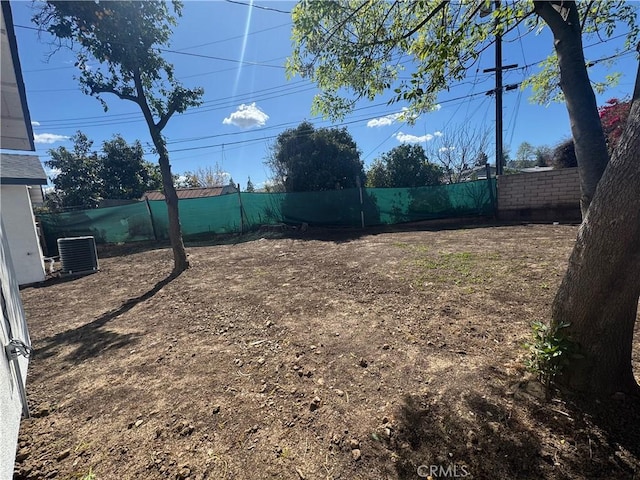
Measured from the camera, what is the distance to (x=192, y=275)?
4.95m

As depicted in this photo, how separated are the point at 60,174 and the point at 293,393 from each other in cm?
2922

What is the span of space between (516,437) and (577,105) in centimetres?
201

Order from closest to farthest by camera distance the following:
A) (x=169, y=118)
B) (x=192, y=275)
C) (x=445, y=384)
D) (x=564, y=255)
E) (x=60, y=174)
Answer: (x=445, y=384) → (x=564, y=255) → (x=192, y=275) → (x=169, y=118) → (x=60, y=174)

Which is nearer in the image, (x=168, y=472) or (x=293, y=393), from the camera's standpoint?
(x=168, y=472)

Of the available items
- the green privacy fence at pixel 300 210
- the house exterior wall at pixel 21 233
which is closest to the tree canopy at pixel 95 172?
the green privacy fence at pixel 300 210

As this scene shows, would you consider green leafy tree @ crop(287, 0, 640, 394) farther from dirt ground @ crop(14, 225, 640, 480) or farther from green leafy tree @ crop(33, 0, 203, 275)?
green leafy tree @ crop(33, 0, 203, 275)

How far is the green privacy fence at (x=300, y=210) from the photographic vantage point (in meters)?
8.88

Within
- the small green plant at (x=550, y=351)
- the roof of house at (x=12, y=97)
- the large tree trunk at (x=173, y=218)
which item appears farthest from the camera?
the large tree trunk at (x=173, y=218)

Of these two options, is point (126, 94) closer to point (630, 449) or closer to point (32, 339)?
point (32, 339)

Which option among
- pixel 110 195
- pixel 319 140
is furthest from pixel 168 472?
pixel 110 195

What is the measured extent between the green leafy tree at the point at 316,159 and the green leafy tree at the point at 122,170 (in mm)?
16971

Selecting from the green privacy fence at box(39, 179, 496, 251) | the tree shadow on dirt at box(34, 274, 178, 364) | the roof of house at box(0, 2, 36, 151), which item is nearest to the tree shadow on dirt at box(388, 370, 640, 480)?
the tree shadow on dirt at box(34, 274, 178, 364)
